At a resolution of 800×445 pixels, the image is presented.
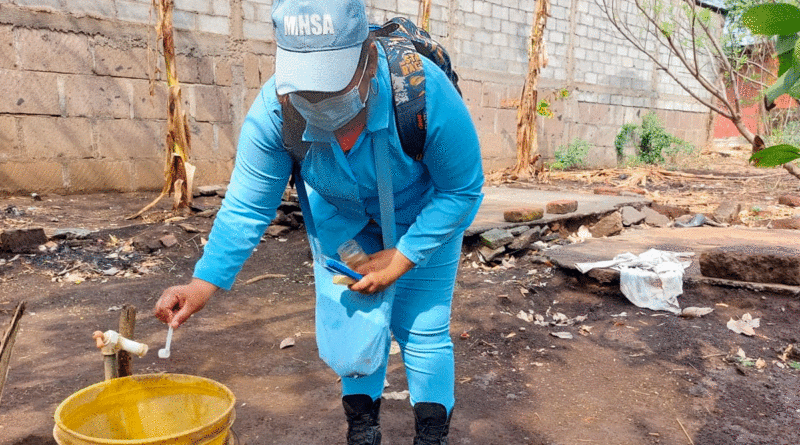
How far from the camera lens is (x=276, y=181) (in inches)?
71.8

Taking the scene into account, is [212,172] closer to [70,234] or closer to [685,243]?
[70,234]

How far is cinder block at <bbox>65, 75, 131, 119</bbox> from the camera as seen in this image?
6.41 m

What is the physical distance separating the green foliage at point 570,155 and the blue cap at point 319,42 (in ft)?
35.7

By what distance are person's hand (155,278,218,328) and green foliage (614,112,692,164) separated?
1292 centimetres

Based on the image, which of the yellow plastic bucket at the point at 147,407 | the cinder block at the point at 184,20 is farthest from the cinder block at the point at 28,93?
the yellow plastic bucket at the point at 147,407

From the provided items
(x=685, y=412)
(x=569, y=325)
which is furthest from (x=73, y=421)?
(x=569, y=325)

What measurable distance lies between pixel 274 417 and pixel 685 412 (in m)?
1.92

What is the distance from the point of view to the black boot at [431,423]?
1995 mm

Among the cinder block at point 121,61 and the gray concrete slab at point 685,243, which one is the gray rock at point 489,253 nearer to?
the gray concrete slab at point 685,243

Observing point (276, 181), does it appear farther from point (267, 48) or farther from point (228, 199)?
point (267, 48)

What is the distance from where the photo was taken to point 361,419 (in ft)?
6.97

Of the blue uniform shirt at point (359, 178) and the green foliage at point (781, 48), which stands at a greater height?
the green foliage at point (781, 48)

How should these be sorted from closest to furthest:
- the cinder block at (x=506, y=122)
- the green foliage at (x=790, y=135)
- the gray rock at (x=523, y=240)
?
the gray rock at (x=523, y=240), the green foliage at (x=790, y=135), the cinder block at (x=506, y=122)

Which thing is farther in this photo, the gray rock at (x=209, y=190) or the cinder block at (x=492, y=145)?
the cinder block at (x=492, y=145)
